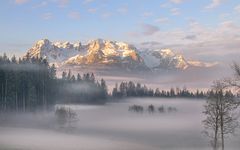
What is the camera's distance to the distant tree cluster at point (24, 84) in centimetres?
13150

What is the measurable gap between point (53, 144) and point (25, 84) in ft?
234

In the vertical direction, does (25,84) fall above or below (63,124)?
above

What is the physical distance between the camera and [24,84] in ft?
481

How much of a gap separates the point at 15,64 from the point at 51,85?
34.3 meters

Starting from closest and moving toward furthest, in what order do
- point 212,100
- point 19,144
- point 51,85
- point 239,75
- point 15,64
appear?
point 239,75 → point 212,100 → point 19,144 → point 15,64 → point 51,85

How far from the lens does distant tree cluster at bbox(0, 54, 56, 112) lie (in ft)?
431

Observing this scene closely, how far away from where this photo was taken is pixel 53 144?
79.0 meters

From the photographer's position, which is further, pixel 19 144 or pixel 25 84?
pixel 25 84

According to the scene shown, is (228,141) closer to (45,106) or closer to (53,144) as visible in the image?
(53,144)

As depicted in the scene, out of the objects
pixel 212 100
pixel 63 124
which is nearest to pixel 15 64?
pixel 63 124

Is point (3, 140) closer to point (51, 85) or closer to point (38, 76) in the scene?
point (38, 76)

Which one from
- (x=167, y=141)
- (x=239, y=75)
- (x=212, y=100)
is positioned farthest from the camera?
(x=167, y=141)

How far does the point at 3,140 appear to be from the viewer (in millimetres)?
77062

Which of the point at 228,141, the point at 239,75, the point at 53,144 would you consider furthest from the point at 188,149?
the point at 239,75
